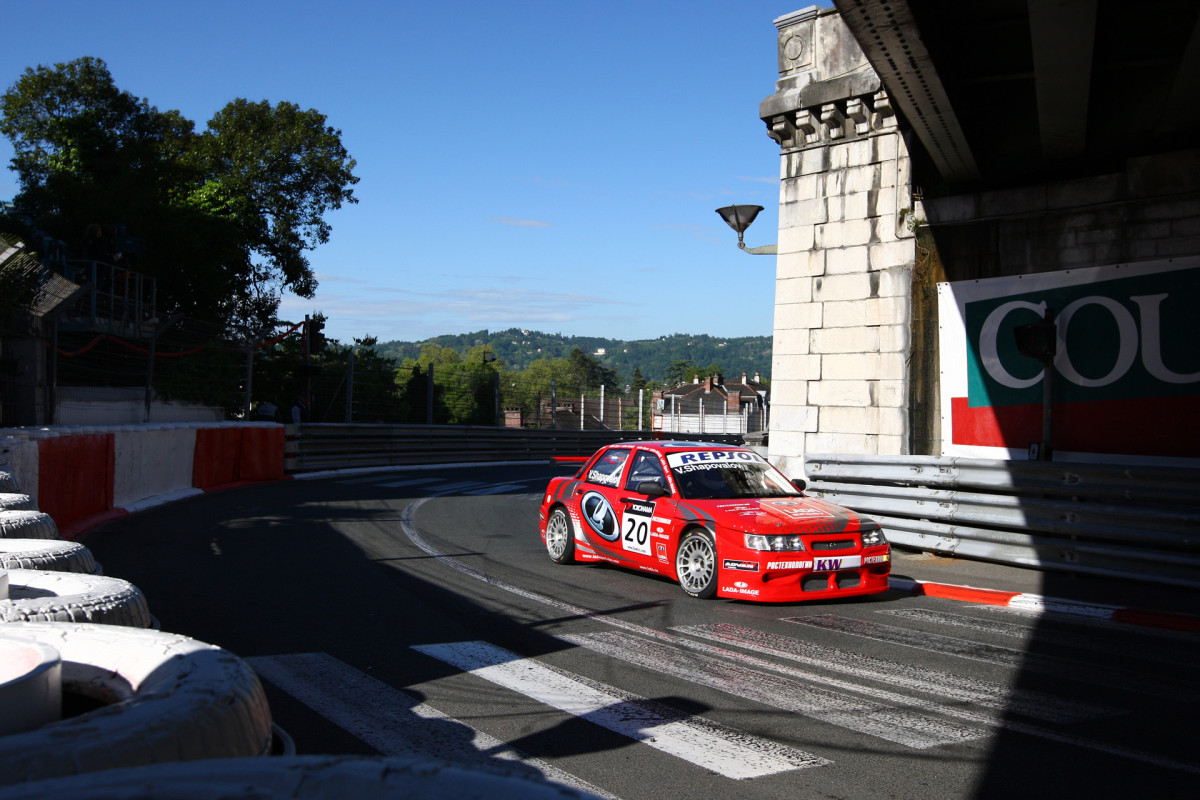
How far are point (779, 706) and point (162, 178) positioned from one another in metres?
35.4

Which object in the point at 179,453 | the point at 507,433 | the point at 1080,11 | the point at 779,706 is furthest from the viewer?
the point at 507,433

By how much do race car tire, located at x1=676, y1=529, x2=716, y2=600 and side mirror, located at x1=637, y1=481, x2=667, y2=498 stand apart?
1.82ft

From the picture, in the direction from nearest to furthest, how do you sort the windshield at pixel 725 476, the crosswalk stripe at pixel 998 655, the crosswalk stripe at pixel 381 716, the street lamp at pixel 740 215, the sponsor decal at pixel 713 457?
the crosswalk stripe at pixel 381 716
the crosswalk stripe at pixel 998 655
the windshield at pixel 725 476
the sponsor decal at pixel 713 457
the street lamp at pixel 740 215

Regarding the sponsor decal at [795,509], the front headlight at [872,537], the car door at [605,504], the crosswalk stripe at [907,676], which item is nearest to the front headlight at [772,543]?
the sponsor decal at [795,509]

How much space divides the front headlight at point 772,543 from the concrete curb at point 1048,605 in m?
1.82

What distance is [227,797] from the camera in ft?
5.57

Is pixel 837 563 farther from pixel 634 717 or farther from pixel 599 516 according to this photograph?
pixel 634 717

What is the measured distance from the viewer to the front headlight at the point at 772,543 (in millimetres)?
8391

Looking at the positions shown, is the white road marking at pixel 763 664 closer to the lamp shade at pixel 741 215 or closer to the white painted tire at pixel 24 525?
the white painted tire at pixel 24 525

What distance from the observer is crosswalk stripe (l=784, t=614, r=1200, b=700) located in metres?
5.96

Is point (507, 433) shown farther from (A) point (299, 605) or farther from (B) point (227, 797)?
(B) point (227, 797)

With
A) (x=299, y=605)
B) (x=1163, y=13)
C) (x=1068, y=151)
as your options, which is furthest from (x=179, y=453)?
(x=1163, y=13)

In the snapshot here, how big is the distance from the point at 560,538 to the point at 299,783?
8.98 m

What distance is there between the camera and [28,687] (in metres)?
2.25
